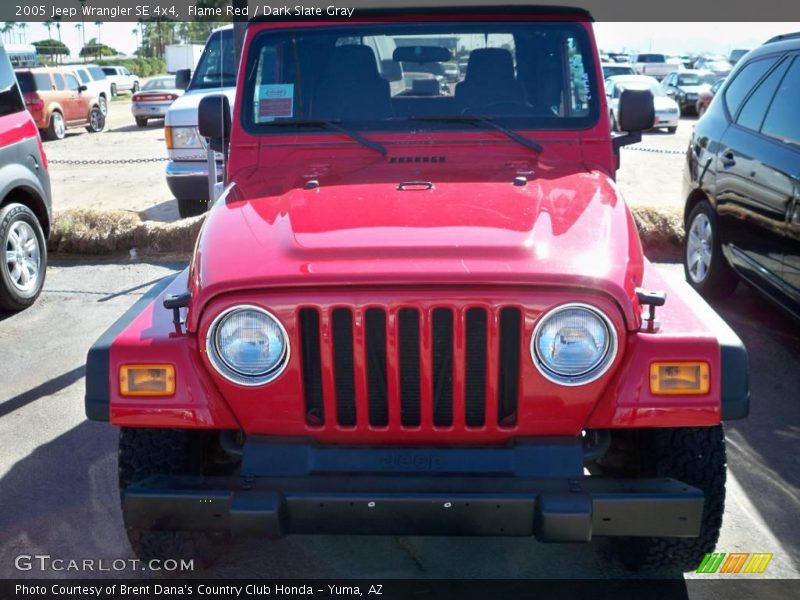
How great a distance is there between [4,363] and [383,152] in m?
3.11

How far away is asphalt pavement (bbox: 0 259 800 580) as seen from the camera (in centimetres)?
327

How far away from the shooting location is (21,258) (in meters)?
6.39

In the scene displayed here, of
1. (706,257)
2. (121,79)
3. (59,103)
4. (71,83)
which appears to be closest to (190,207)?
(706,257)

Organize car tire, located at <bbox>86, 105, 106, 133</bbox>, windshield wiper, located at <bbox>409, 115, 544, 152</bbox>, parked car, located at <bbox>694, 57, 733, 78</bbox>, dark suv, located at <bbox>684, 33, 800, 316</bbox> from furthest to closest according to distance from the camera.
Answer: parked car, located at <bbox>694, 57, 733, 78</bbox> → car tire, located at <bbox>86, 105, 106, 133</bbox> → dark suv, located at <bbox>684, 33, 800, 316</bbox> → windshield wiper, located at <bbox>409, 115, 544, 152</bbox>

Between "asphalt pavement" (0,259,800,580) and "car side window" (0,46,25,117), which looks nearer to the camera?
"asphalt pavement" (0,259,800,580)

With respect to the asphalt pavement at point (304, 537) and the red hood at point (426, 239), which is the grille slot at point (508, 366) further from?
the asphalt pavement at point (304, 537)

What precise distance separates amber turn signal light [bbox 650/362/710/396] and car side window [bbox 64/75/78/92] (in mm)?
21927

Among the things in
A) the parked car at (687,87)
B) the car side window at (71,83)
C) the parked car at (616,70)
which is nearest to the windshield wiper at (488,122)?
the car side window at (71,83)

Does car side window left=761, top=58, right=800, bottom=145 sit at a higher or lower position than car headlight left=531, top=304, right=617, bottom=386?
higher

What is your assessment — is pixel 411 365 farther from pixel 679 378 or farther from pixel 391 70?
pixel 391 70

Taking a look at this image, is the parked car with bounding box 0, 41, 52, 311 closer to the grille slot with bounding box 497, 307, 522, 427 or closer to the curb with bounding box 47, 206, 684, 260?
the curb with bounding box 47, 206, 684, 260

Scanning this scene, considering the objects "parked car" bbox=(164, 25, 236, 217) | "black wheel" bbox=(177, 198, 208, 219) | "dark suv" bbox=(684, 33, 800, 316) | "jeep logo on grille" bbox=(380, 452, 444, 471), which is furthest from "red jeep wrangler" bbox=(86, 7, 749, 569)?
"black wheel" bbox=(177, 198, 208, 219)

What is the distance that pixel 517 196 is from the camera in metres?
3.18

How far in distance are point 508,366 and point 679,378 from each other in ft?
1.65
